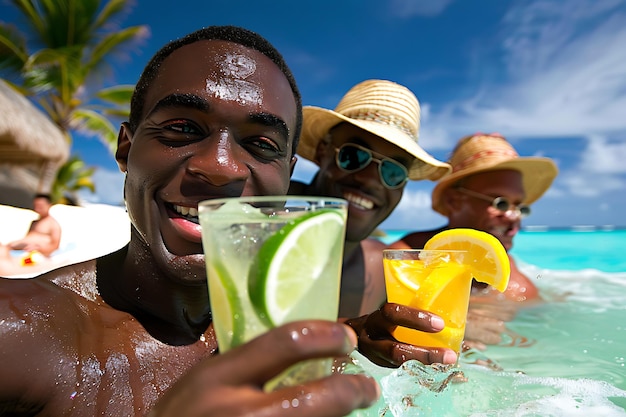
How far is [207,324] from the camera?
2002 millimetres

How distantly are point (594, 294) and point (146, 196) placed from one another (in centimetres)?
618

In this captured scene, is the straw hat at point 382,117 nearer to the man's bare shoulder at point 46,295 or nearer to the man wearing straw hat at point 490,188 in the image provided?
the man wearing straw hat at point 490,188

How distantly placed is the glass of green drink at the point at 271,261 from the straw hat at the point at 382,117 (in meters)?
2.39

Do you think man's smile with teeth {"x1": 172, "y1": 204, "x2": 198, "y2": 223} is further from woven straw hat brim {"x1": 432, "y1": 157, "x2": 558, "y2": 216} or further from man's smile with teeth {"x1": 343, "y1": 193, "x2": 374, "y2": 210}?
woven straw hat brim {"x1": 432, "y1": 157, "x2": 558, "y2": 216}

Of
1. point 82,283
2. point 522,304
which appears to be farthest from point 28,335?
point 522,304

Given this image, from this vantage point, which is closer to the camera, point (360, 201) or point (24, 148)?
point (360, 201)

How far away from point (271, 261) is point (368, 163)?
263 centimetres

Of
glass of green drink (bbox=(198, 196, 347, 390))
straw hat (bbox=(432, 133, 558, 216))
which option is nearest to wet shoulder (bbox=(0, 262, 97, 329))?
glass of green drink (bbox=(198, 196, 347, 390))

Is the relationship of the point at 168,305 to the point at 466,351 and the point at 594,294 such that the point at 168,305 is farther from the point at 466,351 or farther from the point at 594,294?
the point at 594,294

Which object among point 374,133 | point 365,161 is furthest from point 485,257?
point 365,161

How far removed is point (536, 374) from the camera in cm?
282

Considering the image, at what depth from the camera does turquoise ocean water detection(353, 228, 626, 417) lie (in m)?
1.98

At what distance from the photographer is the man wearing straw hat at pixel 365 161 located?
3479 mm

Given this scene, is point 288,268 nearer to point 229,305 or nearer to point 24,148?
point 229,305
